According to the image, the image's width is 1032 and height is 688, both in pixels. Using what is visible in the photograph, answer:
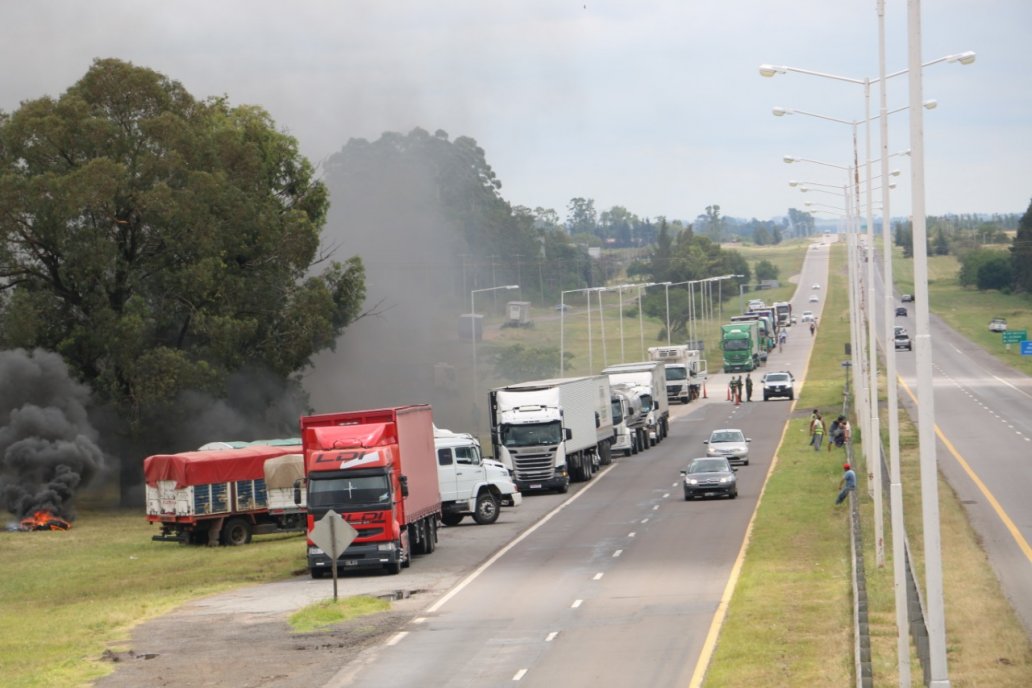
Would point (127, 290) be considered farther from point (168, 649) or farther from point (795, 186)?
point (168, 649)

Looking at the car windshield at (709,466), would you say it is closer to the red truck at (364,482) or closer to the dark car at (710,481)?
the dark car at (710,481)

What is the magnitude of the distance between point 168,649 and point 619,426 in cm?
4408

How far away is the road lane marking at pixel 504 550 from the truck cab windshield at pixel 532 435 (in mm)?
2258

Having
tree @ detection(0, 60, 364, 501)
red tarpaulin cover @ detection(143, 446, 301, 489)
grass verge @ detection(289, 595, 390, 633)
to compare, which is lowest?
grass verge @ detection(289, 595, 390, 633)

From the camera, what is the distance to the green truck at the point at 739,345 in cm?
12044

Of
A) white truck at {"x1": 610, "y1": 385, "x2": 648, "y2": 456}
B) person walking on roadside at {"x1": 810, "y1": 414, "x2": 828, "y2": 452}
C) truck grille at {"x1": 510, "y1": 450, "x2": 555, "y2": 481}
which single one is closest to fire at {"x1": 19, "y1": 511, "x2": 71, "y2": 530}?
truck grille at {"x1": 510, "y1": 450, "x2": 555, "y2": 481}

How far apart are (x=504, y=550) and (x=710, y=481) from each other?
39.1 feet

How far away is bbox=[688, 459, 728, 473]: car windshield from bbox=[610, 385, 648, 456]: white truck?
16.8 metres

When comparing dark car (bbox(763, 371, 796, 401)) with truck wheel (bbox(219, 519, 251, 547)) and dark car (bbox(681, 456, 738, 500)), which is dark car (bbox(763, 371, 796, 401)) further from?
truck wheel (bbox(219, 519, 251, 547))

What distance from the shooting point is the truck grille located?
55781mm

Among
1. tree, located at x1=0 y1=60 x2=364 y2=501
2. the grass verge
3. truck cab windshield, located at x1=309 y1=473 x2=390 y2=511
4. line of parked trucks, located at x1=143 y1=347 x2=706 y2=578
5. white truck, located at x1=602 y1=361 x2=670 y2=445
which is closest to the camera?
the grass verge

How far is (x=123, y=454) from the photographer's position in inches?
2603

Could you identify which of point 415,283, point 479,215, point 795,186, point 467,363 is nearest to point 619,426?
point 795,186

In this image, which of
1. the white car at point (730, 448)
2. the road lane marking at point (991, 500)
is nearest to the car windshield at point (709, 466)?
the road lane marking at point (991, 500)
